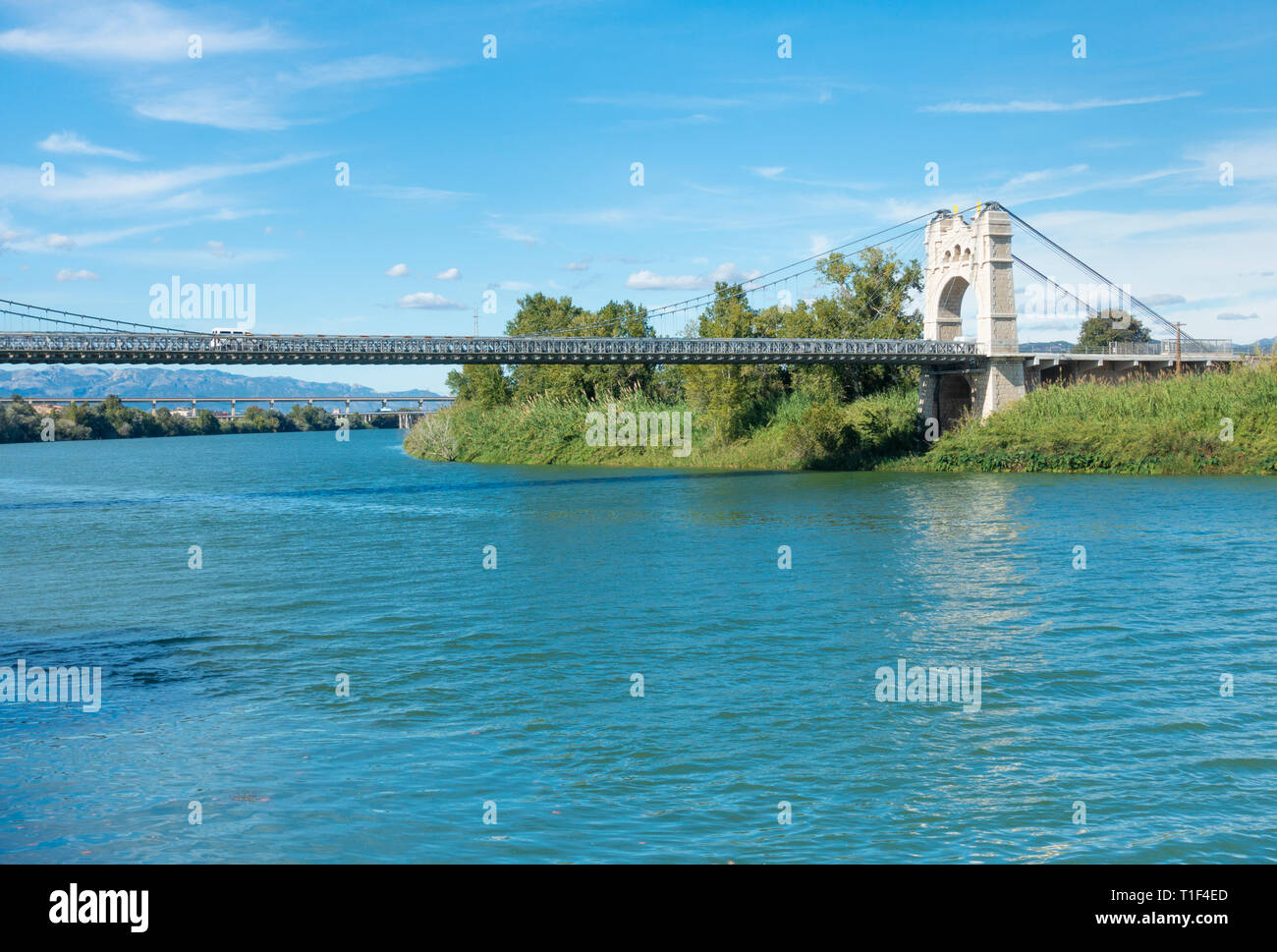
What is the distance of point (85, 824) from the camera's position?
32.2 feet

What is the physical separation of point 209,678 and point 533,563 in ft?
40.2

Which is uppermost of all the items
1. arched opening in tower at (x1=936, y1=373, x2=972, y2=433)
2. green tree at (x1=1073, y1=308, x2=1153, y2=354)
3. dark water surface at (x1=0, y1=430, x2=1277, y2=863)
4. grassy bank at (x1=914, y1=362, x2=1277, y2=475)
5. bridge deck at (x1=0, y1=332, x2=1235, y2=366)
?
green tree at (x1=1073, y1=308, x2=1153, y2=354)

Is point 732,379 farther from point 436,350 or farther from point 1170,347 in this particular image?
point 1170,347

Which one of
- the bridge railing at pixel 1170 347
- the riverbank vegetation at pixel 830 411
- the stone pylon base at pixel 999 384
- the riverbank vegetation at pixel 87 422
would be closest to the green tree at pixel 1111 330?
the riverbank vegetation at pixel 830 411

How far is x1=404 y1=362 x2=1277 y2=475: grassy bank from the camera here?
151 ft

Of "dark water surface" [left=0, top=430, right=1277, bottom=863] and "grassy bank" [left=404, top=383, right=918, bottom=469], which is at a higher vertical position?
"grassy bank" [left=404, top=383, right=918, bottom=469]

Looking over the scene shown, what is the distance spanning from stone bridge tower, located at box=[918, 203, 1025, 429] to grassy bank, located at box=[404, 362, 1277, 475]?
6.28 feet

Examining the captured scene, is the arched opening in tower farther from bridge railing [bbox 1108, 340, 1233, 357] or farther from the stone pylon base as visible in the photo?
bridge railing [bbox 1108, 340, 1233, 357]

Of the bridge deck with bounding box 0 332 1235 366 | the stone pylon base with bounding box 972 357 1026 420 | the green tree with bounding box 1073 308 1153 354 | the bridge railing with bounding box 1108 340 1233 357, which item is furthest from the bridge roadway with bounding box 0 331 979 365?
the green tree with bounding box 1073 308 1153 354

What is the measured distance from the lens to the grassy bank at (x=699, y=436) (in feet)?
189

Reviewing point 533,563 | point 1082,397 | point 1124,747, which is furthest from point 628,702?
point 1082,397

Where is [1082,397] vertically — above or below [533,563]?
above
